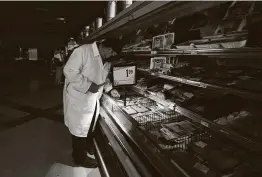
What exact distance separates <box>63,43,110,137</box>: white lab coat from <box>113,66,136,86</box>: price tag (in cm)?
17

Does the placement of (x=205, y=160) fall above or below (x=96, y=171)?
above

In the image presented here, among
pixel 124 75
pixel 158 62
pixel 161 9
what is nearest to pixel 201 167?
pixel 161 9

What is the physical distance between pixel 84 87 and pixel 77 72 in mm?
190

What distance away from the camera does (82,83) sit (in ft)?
8.50

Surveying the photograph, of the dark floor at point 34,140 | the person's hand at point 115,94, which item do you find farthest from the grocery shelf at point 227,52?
the dark floor at point 34,140

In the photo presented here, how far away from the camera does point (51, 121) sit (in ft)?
15.8

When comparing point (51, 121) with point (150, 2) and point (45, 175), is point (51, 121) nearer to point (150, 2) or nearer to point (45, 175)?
point (45, 175)

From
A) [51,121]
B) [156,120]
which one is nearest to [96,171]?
[156,120]

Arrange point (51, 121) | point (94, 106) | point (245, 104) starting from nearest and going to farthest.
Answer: point (245, 104), point (94, 106), point (51, 121)

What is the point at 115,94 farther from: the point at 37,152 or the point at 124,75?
the point at 37,152

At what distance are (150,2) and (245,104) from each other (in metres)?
1.06

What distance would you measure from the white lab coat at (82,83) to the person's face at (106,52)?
0.07 meters

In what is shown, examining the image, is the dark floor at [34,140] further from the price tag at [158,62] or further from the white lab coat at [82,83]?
the price tag at [158,62]

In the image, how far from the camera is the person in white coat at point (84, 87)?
8.51 feet
